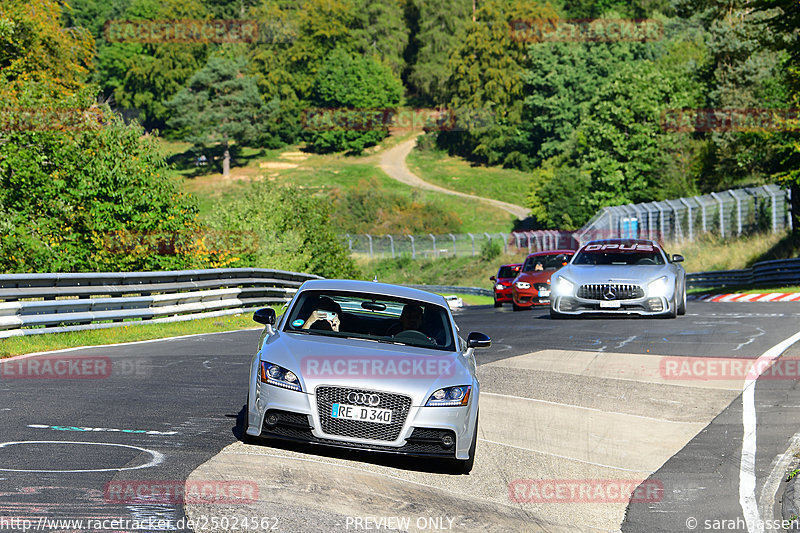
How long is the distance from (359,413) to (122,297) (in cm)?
1212

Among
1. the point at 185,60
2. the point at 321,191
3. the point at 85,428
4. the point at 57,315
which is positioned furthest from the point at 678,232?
the point at 185,60

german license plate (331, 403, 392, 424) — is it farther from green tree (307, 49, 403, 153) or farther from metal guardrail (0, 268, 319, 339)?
green tree (307, 49, 403, 153)

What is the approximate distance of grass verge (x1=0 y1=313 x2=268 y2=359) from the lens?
1501 cm

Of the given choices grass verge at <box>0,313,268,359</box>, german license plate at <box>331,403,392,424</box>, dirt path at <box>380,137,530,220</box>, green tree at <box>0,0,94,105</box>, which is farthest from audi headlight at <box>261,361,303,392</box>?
dirt path at <box>380,137,530,220</box>

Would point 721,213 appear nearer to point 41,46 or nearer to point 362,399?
point 41,46

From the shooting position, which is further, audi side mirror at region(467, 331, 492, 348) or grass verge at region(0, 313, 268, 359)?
grass verge at region(0, 313, 268, 359)

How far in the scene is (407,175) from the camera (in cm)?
11088

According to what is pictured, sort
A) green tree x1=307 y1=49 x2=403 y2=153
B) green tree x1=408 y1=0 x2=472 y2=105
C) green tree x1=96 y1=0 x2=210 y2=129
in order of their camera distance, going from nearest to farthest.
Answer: green tree x1=307 y1=49 x2=403 y2=153
green tree x1=408 y1=0 x2=472 y2=105
green tree x1=96 y1=0 x2=210 y2=129

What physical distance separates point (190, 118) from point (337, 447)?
109m

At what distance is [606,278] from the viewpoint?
18844 mm

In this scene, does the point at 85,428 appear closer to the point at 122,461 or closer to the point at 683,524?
the point at 122,461

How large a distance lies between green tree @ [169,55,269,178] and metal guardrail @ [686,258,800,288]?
254 feet

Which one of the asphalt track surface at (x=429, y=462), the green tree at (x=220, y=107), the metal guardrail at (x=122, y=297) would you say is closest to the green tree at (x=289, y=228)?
the metal guardrail at (x=122, y=297)

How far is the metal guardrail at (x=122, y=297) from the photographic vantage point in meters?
15.4
